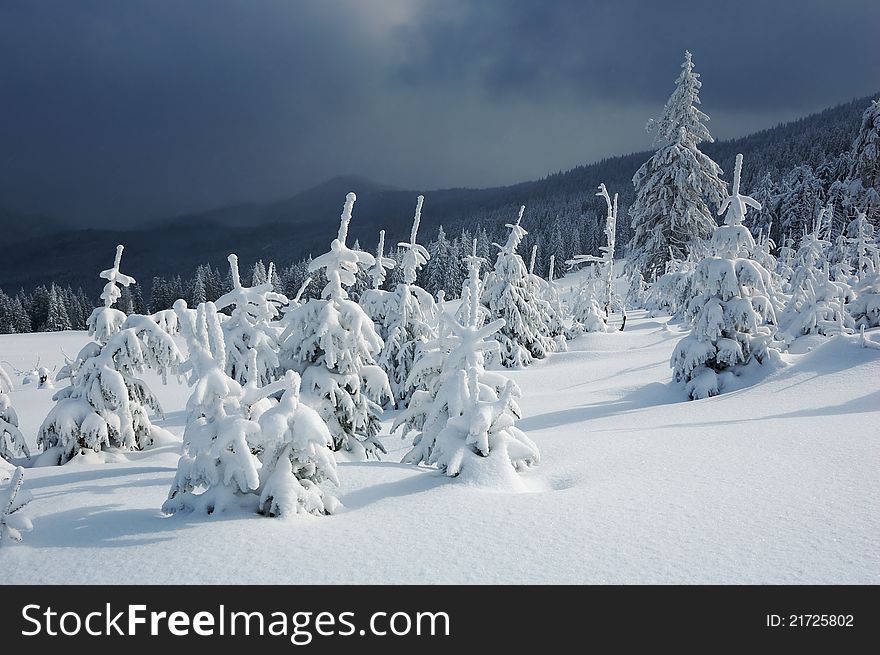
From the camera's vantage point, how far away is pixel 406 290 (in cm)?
1606

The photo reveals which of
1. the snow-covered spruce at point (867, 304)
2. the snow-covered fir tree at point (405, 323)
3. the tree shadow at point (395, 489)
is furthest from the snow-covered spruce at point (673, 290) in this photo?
the tree shadow at point (395, 489)

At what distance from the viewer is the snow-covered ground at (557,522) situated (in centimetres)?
376

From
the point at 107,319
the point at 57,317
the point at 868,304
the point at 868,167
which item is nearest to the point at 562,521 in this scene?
the point at 107,319

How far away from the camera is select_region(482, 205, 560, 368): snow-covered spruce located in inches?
888

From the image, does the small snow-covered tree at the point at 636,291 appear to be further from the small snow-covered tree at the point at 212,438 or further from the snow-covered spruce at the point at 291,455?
the small snow-covered tree at the point at 212,438

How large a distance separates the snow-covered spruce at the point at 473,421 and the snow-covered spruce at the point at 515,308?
15056mm

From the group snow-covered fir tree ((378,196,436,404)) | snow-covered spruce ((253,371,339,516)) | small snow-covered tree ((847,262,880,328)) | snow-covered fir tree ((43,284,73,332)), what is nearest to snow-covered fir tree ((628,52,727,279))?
small snow-covered tree ((847,262,880,328))

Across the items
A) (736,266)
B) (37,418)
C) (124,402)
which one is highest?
(736,266)

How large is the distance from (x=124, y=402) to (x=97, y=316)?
2061 millimetres

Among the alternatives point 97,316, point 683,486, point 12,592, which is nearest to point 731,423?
point 683,486

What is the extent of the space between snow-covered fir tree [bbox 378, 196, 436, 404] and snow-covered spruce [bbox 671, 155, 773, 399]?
7.51 m

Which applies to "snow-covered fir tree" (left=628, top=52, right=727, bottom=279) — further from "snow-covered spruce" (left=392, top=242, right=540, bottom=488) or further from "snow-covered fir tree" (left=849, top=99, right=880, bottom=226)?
"snow-covered spruce" (left=392, top=242, right=540, bottom=488)

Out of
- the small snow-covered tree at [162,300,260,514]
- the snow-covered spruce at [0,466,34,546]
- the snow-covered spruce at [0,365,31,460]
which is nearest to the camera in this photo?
the snow-covered spruce at [0,466,34,546]

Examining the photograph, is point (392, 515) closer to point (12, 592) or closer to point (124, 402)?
point (12, 592)
